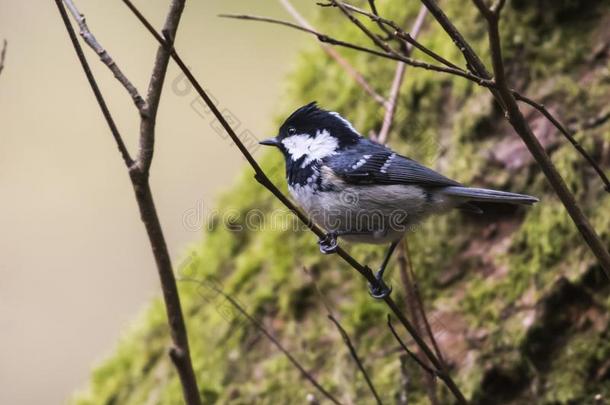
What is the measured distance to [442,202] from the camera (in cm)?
245

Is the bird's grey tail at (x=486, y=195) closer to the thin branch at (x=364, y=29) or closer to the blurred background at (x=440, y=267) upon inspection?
the blurred background at (x=440, y=267)

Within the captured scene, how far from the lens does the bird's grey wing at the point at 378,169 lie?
8.02ft

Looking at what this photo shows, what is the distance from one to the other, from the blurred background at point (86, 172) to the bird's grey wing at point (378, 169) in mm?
2875

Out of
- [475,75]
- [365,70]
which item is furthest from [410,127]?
[475,75]

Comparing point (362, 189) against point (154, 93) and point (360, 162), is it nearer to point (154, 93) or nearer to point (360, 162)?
point (360, 162)

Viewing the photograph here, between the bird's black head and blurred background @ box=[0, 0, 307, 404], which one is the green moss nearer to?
the bird's black head

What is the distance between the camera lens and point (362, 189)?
8.09ft

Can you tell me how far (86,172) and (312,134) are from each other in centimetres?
369

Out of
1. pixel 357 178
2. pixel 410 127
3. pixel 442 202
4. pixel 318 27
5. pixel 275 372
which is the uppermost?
pixel 318 27

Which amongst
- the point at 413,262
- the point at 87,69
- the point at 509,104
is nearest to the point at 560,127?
the point at 509,104

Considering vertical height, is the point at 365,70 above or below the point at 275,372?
above

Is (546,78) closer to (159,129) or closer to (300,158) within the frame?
(300,158)

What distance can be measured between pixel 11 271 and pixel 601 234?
450 cm

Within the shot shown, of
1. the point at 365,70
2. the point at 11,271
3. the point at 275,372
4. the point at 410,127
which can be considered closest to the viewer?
the point at 275,372
